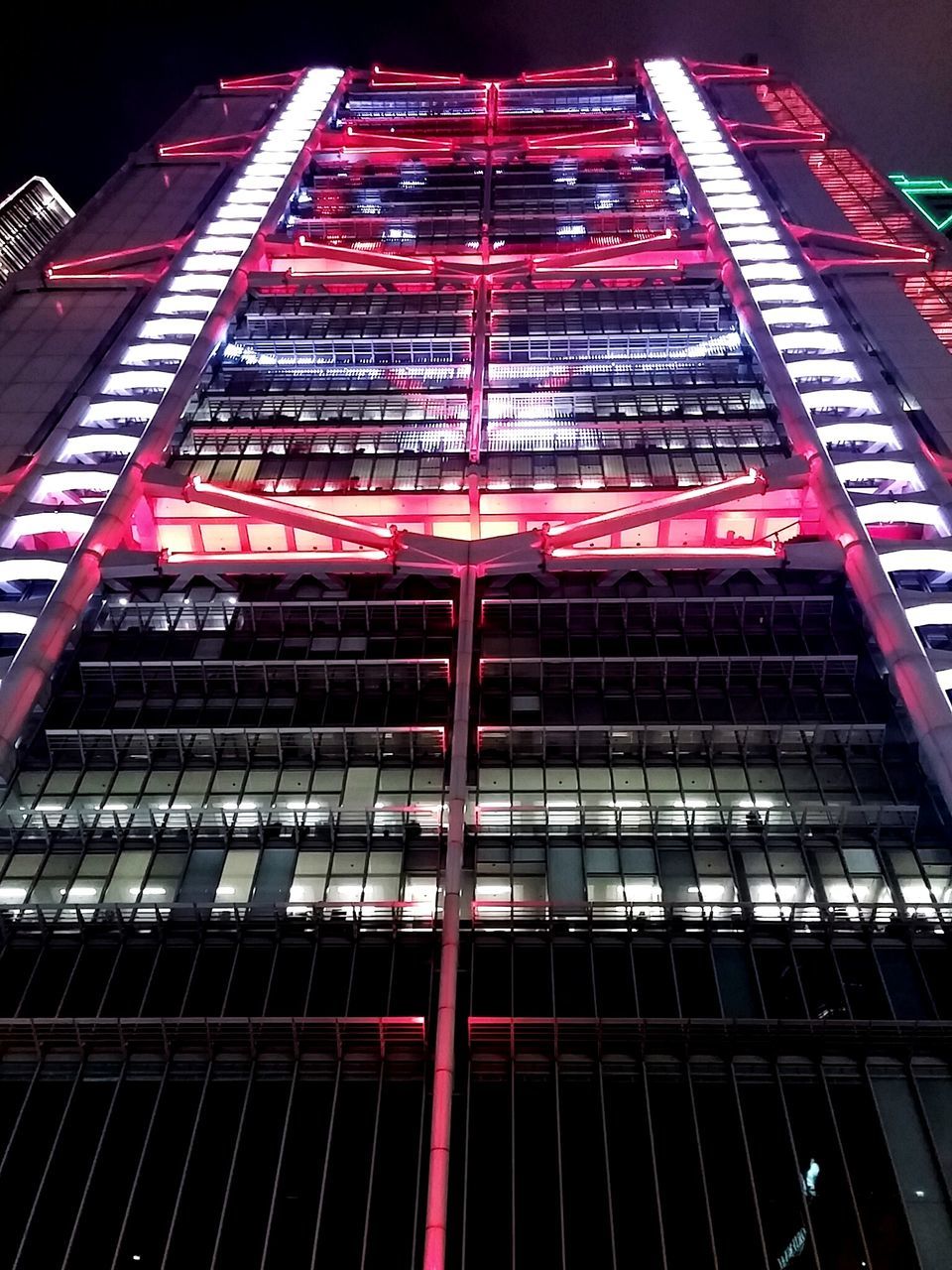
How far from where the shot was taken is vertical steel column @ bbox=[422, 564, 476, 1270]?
23.0 m

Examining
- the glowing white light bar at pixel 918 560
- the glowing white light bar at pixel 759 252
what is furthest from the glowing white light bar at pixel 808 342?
the glowing white light bar at pixel 918 560

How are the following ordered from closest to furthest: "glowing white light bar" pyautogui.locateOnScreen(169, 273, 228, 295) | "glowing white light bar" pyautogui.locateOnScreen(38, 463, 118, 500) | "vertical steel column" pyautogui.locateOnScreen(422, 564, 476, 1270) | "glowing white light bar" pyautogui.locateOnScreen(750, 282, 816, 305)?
1. "vertical steel column" pyautogui.locateOnScreen(422, 564, 476, 1270)
2. "glowing white light bar" pyautogui.locateOnScreen(38, 463, 118, 500)
3. "glowing white light bar" pyautogui.locateOnScreen(750, 282, 816, 305)
4. "glowing white light bar" pyautogui.locateOnScreen(169, 273, 228, 295)

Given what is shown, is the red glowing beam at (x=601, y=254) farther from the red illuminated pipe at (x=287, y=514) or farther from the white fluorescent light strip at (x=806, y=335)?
the red illuminated pipe at (x=287, y=514)

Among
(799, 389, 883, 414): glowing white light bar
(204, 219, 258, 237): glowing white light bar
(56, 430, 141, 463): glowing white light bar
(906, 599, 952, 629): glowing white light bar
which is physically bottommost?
(906, 599, 952, 629): glowing white light bar

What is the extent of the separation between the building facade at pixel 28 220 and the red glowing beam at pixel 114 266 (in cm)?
3290

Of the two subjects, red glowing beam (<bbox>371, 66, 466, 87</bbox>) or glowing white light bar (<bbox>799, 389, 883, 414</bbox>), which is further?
red glowing beam (<bbox>371, 66, 466, 87</bbox>)

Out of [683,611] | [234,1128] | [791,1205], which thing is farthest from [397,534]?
[791,1205]

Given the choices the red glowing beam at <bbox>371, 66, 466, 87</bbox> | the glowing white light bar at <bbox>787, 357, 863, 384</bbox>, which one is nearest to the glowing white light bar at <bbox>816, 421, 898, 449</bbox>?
the glowing white light bar at <bbox>787, 357, 863, 384</bbox>

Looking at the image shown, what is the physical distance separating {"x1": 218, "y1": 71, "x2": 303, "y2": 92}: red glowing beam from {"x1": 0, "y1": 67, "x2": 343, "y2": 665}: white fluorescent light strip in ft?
50.5

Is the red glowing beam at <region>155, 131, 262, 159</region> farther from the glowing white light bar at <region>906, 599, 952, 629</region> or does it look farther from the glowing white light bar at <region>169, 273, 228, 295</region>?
the glowing white light bar at <region>906, 599, 952, 629</region>

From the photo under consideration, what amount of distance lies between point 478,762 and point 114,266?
163ft

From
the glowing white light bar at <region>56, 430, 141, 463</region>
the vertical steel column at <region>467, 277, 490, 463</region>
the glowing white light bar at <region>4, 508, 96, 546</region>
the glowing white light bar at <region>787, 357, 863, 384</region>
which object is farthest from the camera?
the glowing white light bar at <region>787, 357, 863, 384</region>

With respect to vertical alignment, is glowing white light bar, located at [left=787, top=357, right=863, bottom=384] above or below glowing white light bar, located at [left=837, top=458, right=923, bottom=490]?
above

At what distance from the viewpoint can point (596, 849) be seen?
32281 mm
